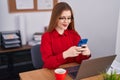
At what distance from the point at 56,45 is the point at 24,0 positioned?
4.05ft

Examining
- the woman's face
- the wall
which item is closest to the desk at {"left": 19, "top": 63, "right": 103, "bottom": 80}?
the woman's face

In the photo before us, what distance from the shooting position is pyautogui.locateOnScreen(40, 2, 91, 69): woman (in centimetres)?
141

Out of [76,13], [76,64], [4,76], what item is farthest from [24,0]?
[76,64]

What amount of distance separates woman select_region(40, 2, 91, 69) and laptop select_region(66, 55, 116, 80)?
0.52 feet

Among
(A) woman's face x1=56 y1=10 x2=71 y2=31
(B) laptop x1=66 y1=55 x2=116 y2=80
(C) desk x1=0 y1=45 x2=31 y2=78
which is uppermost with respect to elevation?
(A) woman's face x1=56 y1=10 x2=71 y2=31

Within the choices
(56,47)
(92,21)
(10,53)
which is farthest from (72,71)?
(92,21)

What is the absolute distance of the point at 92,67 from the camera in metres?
1.20

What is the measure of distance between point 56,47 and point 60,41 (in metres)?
0.07

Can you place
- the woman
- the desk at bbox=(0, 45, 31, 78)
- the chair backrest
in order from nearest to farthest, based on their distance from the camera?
the woman
the chair backrest
the desk at bbox=(0, 45, 31, 78)

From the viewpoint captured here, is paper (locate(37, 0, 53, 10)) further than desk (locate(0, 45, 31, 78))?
Yes

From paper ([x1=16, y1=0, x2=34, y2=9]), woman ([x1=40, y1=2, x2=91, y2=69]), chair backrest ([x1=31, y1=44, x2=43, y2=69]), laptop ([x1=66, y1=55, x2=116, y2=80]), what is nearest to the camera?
laptop ([x1=66, y1=55, x2=116, y2=80])

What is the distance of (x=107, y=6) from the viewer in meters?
2.84

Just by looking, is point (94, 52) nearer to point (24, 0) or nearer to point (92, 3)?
point (92, 3)

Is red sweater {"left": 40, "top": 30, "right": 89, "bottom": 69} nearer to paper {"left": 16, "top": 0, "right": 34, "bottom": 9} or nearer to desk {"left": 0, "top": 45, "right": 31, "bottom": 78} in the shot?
desk {"left": 0, "top": 45, "right": 31, "bottom": 78}
